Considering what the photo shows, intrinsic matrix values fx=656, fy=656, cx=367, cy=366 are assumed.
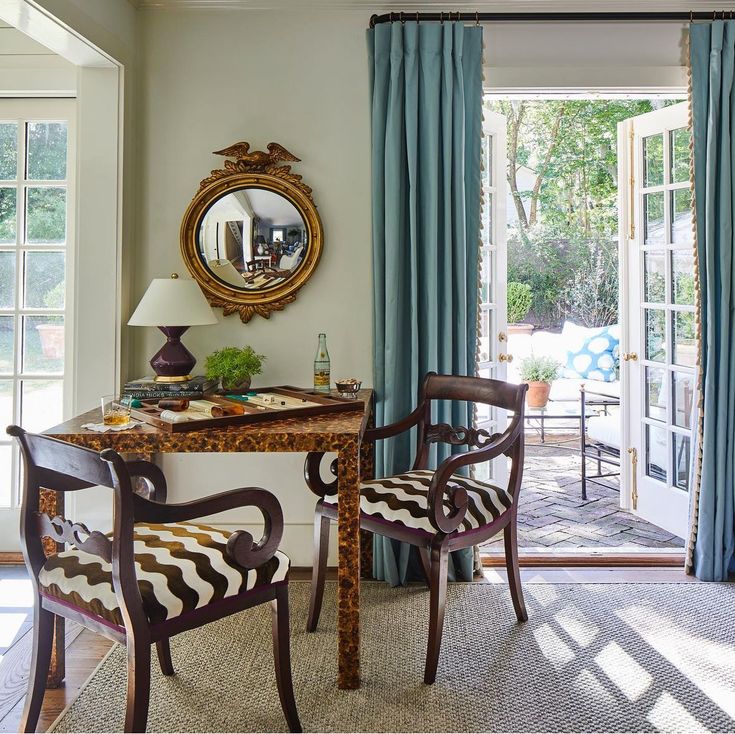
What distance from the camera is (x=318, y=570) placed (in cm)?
241

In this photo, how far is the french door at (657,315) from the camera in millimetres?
3230

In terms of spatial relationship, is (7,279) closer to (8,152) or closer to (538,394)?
(8,152)

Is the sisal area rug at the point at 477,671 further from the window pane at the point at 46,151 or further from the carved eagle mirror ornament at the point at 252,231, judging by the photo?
the window pane at the point at 46,151

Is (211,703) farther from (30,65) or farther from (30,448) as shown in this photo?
(30,65)

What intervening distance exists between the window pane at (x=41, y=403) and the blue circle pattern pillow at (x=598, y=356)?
4725 mm

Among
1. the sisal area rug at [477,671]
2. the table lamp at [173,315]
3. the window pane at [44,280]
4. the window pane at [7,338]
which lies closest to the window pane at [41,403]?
the window pane at [7,338]

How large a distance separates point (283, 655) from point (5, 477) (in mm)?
2019

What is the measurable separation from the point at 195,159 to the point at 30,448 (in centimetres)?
180

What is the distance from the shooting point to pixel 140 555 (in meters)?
1.67

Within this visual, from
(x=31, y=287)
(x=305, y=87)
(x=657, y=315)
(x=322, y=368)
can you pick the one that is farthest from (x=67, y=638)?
(x=657, y=315)

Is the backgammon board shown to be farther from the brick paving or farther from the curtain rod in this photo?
the curtain rod

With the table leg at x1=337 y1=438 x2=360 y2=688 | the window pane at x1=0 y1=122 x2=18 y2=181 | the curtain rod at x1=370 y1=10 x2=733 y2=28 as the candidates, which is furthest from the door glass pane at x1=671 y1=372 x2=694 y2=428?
the window pane at x1=0 y1=122 x2=18 y2=181

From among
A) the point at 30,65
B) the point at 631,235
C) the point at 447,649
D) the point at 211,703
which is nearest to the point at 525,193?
the point at 631,235

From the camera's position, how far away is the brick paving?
11.3 ft
